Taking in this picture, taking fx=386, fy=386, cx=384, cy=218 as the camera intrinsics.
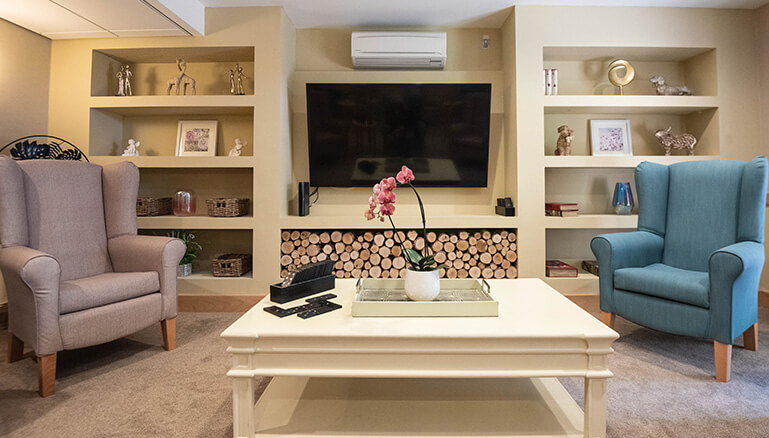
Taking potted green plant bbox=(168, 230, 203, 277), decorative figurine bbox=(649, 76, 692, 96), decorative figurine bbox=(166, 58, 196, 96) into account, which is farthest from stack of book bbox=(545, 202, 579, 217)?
decorative figurine bbox=(166, 58, 196, 96)

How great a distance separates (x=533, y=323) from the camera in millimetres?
1299

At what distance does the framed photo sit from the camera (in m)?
3.43

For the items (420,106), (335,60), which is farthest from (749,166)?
(335,60)

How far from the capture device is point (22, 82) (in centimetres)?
300

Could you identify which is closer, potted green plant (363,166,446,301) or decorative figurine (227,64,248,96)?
potted green plant (363,166,446,301)

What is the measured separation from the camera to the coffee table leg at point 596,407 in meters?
1.20

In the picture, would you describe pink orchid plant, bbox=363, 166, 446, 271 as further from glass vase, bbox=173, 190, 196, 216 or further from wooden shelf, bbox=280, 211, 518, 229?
glass vase, bbox=173, 190, 196, 216

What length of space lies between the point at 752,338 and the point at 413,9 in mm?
3120


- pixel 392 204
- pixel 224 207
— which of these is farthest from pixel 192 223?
pixel 392 204

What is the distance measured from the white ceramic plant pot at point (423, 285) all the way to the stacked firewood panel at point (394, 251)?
5.21 feet

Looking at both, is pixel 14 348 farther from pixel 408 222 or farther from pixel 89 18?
pixel 408 222

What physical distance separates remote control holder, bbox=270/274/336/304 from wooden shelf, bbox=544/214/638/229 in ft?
6.64

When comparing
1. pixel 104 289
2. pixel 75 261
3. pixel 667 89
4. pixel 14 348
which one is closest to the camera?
pixel 104 289

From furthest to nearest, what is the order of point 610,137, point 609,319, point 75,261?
1. point 610,137
2. point 609,319
3. point 75,261
